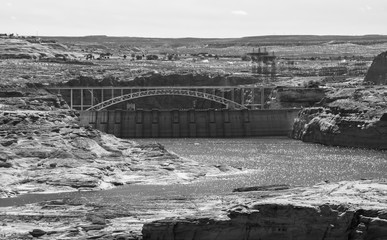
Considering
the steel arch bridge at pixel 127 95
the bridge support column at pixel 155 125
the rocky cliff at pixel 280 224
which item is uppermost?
the rocky cliff at pixel 280 224

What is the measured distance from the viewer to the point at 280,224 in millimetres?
67812

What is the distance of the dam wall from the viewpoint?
17062 centimetres

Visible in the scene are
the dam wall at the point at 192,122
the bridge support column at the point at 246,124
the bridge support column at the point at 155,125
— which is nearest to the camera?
the dam wall at the point at 192,122

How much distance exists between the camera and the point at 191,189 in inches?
3994

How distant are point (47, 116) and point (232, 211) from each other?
6138cm

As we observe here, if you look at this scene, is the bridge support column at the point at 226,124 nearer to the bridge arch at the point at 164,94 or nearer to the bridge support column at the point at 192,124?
the bridge support column at the point at 192,124

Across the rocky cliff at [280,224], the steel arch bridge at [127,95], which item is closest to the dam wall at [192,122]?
the steel arch bridge at [127,95]

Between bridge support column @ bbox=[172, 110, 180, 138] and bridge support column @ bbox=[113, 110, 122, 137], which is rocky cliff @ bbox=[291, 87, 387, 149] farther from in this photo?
bridge support column @ bbox=[113, 110, 122, 137]

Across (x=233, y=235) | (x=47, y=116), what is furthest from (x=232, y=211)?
(x=47, y=116)

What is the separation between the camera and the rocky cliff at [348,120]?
505ft

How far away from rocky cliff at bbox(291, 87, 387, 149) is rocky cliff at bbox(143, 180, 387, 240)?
277 ft

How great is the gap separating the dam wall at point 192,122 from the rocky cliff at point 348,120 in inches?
163

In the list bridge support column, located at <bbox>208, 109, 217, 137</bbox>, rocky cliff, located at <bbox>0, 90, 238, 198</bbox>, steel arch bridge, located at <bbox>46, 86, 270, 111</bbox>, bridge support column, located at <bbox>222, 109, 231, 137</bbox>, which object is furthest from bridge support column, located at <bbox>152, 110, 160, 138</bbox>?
rocky cliff, located at <bbox>0, 90, 238, 198</bbox>

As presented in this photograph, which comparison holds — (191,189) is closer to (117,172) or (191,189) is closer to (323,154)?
→ (117,172)
